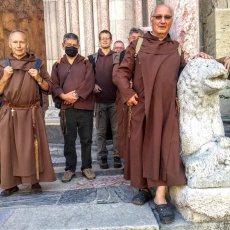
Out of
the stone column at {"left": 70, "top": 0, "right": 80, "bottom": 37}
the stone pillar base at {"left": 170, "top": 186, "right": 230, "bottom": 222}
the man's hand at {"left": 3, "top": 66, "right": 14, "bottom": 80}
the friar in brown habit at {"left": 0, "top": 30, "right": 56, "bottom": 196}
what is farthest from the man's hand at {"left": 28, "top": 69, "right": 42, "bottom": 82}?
the stone column at {"left": 70, "top": 0, "right": 80, "bottom": 37}

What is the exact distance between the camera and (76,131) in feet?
10.7

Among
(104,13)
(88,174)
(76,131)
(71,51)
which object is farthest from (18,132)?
(104,13)

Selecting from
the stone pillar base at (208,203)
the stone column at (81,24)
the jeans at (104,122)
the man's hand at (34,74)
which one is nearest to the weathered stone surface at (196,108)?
the stone pillar base at (208,203)

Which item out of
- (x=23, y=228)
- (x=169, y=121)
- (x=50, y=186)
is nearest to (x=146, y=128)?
(x=169, y=121)

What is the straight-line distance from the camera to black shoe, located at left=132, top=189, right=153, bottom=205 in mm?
2377

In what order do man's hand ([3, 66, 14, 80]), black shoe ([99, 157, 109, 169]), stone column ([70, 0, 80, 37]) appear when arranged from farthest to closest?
stone column ([70, 0, 80, 37]) < black shoe ([99, 157, 109, 169]) < man's hand ([3, 66, 14, 80])

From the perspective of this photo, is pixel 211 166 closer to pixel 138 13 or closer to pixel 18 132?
pixel 18 132

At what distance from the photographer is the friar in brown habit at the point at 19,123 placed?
2.71 meters

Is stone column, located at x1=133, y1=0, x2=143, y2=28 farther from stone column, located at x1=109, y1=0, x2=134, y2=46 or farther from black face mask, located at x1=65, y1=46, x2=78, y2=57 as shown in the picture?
black face mask, located at x1=65, y1=46, x2=78, y2=57

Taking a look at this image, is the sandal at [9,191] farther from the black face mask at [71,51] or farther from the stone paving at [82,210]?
the black face mask at [71,51]

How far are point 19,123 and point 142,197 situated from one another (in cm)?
141

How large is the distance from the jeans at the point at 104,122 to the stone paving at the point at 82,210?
27.4 inches

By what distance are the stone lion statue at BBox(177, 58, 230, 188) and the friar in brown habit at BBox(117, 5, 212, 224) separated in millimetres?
84

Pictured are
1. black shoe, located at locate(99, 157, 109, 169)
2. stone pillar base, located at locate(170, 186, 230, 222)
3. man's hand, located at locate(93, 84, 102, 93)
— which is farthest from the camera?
black shoe, located at locate(99, 157, 109, 169)
